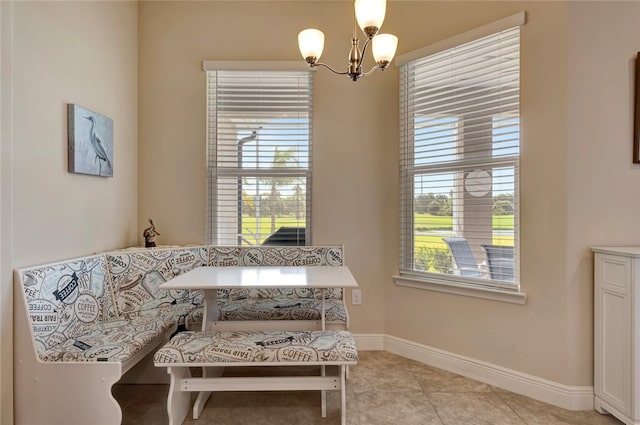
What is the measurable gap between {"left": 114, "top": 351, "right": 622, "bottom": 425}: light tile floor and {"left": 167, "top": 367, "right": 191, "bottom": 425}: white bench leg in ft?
0.29

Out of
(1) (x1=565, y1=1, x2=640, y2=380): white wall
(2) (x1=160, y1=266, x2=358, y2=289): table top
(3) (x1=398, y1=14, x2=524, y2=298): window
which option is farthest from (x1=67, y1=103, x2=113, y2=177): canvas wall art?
(1) (x1=565, y1=1, x2=640, y2=380): white wall

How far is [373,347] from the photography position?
9.15ft

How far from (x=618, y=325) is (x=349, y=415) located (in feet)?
5.14

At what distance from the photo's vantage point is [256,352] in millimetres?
1619

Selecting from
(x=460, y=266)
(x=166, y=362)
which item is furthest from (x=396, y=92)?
(x=166, y=362)

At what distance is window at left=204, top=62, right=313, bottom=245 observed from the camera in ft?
9.35

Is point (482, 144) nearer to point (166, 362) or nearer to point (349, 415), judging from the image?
point (349, 415)

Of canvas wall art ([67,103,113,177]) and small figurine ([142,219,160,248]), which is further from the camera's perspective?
small figurine ([142,219,160,248])

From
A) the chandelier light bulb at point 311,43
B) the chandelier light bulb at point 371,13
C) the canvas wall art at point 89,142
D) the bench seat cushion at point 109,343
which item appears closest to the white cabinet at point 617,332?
the chandelier light bulb at point 371,13

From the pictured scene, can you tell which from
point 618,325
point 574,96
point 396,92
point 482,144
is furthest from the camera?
point 396,92

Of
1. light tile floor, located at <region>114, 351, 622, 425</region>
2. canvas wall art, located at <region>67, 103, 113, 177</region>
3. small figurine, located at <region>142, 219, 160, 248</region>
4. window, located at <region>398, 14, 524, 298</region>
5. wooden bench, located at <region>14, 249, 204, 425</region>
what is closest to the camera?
wooden bench, located at <region>14, 249, 204, 425</region>

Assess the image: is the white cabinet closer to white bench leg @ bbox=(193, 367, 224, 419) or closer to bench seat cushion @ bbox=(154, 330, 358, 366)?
bench seat cushion @ bbox=(154, 330, 358, 366)

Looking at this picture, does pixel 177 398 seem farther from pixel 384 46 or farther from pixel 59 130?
pixel 384 46

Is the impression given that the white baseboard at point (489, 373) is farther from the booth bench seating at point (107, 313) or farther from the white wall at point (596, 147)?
the booth bench seating at point (107, 313)
